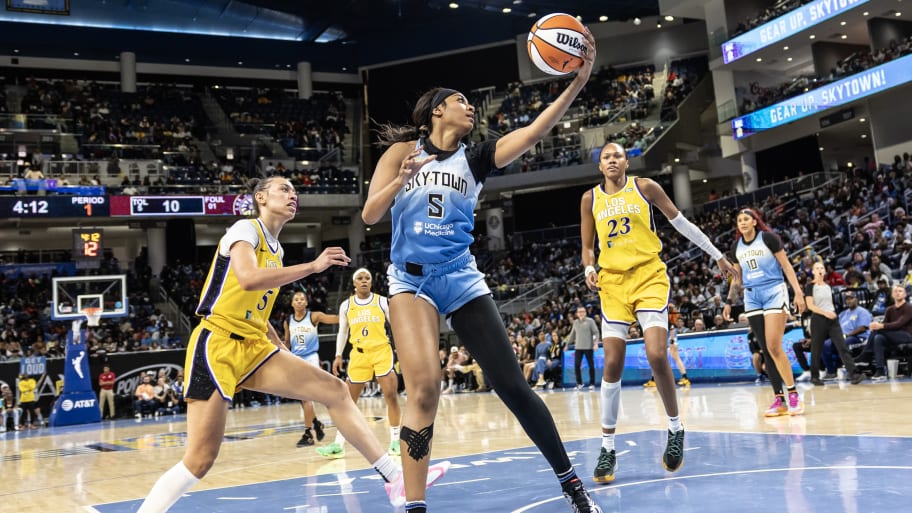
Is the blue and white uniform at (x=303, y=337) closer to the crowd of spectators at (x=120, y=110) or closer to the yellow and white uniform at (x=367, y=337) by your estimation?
the yellow and white uniform at (x=367, y=337)

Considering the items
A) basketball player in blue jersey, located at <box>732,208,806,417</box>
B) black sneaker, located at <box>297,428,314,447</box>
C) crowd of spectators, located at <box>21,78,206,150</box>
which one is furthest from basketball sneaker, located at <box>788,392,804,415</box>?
crowd of spectators, located at <box>21,78,206,150</box>

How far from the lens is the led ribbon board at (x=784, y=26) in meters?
26.1

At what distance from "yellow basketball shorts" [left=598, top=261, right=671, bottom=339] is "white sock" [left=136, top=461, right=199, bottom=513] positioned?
2910 millimetres

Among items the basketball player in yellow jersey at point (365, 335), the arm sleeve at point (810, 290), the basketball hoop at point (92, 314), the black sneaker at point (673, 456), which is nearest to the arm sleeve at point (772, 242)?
the black sneaker at point (673, 456)

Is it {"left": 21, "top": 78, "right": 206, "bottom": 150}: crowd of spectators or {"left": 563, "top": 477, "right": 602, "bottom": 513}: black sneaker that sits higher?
{"left": 21, "top": 78, "right": 206, "bottom": 150}: crowd of spectators

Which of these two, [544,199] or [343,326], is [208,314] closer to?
[343,326]

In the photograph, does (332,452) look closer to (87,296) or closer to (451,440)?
(451,440)

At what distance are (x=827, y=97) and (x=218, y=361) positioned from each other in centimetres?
2743

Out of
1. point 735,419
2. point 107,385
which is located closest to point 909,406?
point 735,419

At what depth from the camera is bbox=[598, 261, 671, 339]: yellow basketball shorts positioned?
5531 millimetres

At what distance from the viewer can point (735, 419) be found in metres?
8.20

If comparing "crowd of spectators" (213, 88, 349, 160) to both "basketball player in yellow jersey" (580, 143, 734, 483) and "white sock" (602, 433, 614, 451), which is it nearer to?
"basketball player in yellow jersey" (580, 143, 734, 483)

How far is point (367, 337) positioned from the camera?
9094 mm

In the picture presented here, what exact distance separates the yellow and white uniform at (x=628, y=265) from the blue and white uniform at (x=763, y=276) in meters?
3.08
